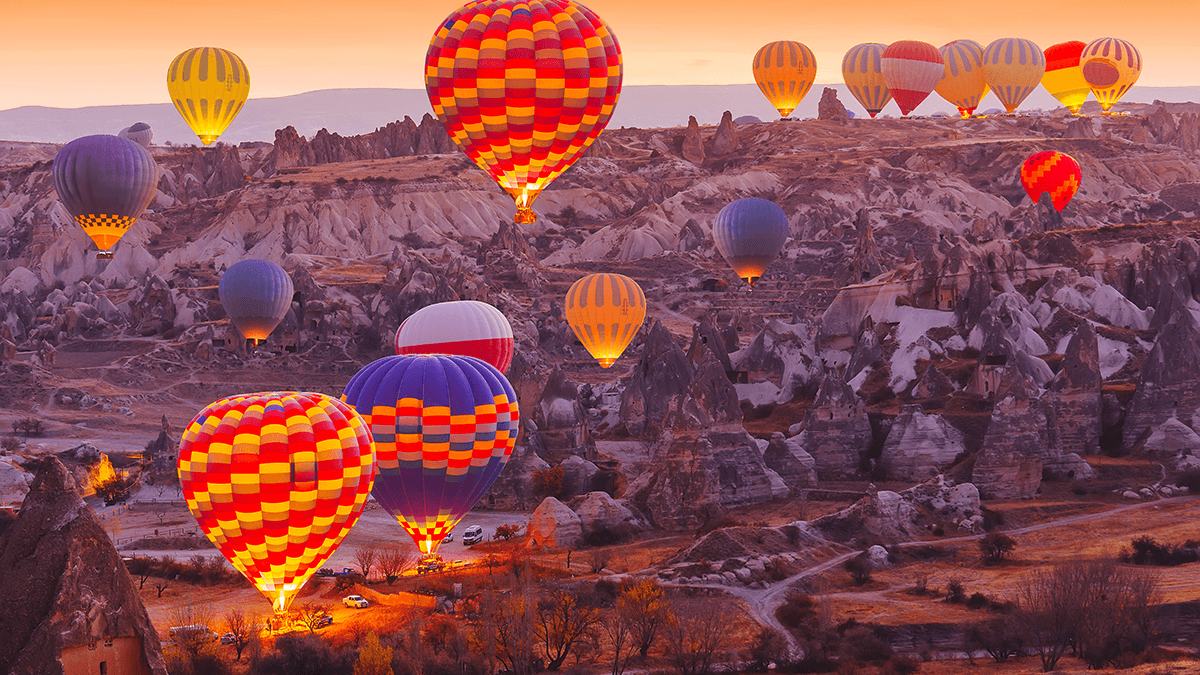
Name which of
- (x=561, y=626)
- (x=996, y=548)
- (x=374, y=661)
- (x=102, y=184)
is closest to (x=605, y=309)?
(x=102, y=184)

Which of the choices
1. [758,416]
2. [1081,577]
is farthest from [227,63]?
[1081,577]

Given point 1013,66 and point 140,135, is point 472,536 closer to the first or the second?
point 1013,66

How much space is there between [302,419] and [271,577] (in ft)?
13.4

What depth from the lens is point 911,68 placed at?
398ft

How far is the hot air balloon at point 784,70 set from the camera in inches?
4813

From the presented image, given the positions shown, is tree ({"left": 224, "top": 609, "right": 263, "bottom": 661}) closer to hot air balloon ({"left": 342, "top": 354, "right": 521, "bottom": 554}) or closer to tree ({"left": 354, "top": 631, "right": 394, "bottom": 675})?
tree ({"left": 354, "top": 631, "right": 394, "bottom": 675})

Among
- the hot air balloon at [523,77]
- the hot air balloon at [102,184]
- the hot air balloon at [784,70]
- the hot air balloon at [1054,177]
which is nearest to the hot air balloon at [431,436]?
the hot air balloon at [523,77]

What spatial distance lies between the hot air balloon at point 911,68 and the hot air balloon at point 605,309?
51.7 m

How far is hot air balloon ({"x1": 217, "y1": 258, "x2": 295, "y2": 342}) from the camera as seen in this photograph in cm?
8788

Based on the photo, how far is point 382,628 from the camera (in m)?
36.5

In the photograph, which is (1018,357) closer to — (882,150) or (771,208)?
(771,208)

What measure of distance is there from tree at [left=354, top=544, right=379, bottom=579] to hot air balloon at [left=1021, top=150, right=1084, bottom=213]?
72855 mm

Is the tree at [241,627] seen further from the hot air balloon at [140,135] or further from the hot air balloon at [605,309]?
the hot air balloon at [140,135]

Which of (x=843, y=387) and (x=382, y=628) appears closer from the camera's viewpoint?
(x=382, y=628)
